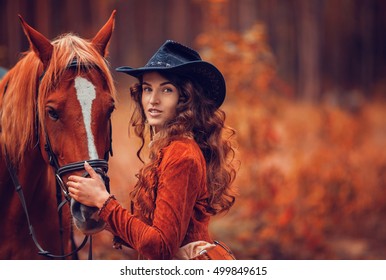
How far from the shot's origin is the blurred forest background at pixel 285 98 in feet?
19.1

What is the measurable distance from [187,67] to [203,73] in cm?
9

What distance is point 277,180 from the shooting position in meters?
6.05

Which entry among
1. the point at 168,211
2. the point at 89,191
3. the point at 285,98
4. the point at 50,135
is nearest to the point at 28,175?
the point at 50,135

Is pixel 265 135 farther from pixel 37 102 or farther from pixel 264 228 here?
pixel 37 102

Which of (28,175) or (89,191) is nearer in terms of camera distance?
(89,191)

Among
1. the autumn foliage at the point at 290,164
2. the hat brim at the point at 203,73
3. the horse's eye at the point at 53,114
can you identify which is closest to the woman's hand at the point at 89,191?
the horse's eye at the point at 53,114

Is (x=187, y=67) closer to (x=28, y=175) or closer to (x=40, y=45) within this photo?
(x=40, y=45)

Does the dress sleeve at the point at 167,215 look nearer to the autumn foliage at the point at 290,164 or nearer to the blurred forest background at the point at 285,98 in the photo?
the blurred forest background at the point at 285,98

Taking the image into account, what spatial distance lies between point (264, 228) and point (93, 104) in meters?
4.05

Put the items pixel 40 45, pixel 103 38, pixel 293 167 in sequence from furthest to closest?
pixel 293 167 → pixel 103 38 → pixel 40 45

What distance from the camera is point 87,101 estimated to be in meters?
2.09

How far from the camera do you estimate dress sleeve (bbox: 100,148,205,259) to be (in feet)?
5.98
